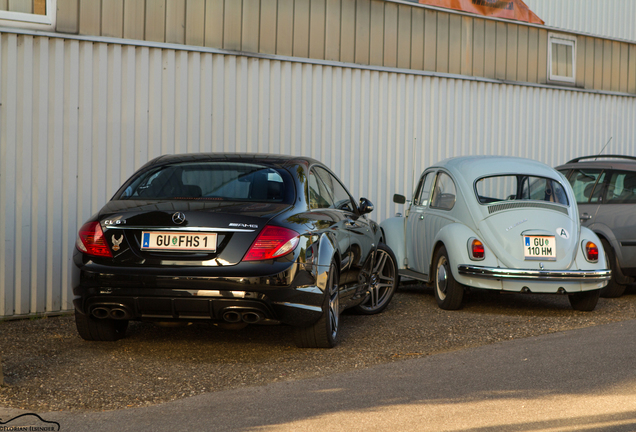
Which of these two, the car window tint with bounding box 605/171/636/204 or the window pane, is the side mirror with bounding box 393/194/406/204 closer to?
the car window tint with bounding box 605/171/636/204

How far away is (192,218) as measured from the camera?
5.86 m

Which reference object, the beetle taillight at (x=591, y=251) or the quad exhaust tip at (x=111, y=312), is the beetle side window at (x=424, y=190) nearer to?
the beetle taillight at (x=591, y=251)

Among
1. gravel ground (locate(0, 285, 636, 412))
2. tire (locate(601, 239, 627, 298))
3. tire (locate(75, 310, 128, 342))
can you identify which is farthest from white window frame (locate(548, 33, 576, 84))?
tire (locate(75, 310, 128, 342))

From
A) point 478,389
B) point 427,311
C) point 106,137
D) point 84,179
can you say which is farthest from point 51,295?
point 478,389

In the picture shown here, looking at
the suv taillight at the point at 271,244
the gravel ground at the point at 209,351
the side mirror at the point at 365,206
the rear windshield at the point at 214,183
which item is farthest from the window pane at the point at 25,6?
the suv taillight at the point at 271,244

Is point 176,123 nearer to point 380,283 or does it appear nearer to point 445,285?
point 380,283

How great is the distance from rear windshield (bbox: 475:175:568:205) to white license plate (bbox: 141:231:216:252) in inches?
Answer: 155

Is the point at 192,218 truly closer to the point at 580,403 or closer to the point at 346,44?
the point at 580,403

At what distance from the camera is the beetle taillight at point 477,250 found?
325 inches

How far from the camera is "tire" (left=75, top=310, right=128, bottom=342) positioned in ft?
21.3

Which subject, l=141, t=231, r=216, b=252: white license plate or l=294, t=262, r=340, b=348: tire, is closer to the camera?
l=141, t=231, r=216, b=252: white license plate

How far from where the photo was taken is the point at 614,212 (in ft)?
32.6

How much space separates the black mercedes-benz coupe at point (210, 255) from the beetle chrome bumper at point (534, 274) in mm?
2151

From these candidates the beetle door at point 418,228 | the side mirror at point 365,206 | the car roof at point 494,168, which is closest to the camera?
the side mirror at point 365,206
